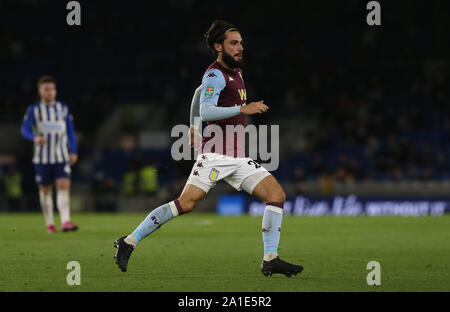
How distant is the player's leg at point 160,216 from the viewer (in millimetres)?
7516

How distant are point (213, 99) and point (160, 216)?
3.76 ft

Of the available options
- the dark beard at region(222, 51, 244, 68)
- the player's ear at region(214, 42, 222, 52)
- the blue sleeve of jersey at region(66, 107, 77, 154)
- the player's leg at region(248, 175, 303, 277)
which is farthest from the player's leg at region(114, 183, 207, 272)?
the blue sleeve of jersey at region(66, 107, 77, 154)

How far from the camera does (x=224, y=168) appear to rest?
24.7ft

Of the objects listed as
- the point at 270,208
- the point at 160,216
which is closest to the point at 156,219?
the point at 160,216

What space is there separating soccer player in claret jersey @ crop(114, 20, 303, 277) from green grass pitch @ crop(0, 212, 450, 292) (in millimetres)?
378

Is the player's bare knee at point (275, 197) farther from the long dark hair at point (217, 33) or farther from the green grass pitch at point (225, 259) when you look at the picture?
the long dark hair at point (217, 33)

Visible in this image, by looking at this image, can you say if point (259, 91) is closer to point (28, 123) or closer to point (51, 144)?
point (51, 144)

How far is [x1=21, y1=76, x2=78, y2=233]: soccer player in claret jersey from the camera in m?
13.2

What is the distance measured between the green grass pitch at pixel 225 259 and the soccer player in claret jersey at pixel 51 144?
2.11ft

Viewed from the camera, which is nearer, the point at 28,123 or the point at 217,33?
the point at 217,33

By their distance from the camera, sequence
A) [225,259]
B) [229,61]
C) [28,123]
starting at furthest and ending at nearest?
[28,123] → [225,259] → [229,61]

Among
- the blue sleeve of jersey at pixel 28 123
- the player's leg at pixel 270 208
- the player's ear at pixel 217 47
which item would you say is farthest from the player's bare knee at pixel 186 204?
the blue sleeve of jersey at pixel 28 123

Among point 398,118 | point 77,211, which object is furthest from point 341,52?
point 77,211

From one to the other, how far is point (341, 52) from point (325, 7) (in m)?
1.98
